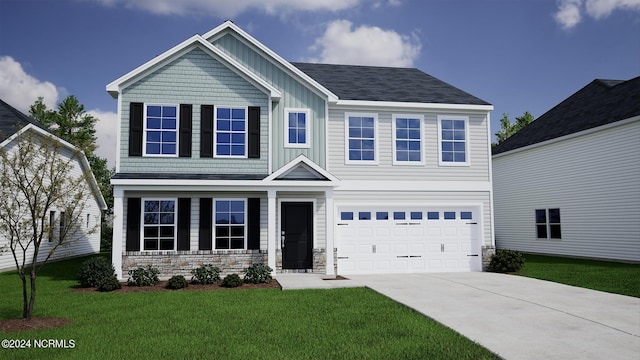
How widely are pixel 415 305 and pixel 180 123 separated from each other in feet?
31.7

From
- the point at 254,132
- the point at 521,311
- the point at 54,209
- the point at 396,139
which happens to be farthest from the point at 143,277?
the point at 54,209

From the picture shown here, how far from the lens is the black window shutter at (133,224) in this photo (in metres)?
15.0

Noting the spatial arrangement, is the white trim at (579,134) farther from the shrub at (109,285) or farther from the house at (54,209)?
the house at (54,209)

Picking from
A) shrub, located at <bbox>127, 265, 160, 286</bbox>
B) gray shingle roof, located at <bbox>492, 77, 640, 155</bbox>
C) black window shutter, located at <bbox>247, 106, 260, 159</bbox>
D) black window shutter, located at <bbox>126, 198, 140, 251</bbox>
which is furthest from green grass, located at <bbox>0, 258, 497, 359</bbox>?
gray shingle roof, located at <bbox>492, 77, 640, 155</bbox>

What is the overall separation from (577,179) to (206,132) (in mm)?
16520

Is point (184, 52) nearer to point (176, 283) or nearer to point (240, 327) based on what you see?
point (176, 283)

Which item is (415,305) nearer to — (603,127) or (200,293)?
(200,293)

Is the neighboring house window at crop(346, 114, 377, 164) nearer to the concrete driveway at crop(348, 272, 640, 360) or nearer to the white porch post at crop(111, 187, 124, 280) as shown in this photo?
the concrete driveway at crop(348, 272, 640, 360)

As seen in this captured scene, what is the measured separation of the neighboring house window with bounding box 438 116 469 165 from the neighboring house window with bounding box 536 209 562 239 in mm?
8012

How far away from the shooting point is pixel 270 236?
1482 centimetres

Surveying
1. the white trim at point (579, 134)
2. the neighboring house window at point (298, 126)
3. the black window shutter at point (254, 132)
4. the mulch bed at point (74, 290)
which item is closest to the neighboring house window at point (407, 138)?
the neighboring house window at point (298, 126)

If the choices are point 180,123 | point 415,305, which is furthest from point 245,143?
point 415,305

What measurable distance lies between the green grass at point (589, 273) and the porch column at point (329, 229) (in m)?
6.62

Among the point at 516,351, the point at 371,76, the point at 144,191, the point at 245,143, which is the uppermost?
the point at 371,76
